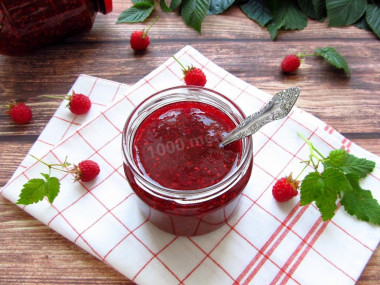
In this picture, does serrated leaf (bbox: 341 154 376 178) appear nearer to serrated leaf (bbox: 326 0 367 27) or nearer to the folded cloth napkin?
the folded cloth napkin

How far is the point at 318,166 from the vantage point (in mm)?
1265

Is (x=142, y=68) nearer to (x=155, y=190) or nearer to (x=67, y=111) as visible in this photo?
(x=67, y=111)

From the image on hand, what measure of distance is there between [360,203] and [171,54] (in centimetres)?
96

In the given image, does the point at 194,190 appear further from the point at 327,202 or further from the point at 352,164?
the point at 352,164

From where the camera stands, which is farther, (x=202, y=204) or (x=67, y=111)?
(x=67, y=111)

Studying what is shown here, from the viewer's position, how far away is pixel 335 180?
3.60 feet

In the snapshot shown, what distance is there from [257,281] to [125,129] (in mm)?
592

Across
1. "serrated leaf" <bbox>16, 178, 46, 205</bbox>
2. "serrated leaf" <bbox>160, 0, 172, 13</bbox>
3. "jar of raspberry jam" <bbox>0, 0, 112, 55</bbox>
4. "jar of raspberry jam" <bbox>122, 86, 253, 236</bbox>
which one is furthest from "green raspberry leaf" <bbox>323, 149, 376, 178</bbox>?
"jar of raspberry jam" <bbox>0, 0, 112, 55</bbox>

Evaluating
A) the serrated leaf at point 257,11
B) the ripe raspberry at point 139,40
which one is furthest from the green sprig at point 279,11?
the ripe raspberry at point 139,40

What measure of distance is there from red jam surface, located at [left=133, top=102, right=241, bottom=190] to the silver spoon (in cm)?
5

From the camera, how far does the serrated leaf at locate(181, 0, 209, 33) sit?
1.66 m

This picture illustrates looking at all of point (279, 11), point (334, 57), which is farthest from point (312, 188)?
point (279, 11)

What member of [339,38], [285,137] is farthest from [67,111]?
[339,38]

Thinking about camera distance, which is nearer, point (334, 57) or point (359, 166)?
point (359, 166)
